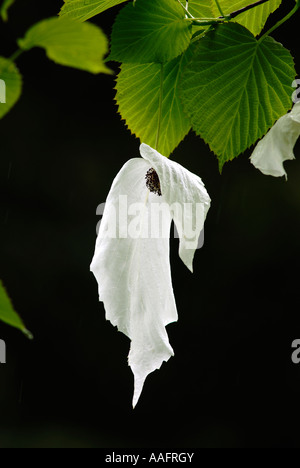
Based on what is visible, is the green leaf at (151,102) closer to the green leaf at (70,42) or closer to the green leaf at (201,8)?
the green leaf at (201,8)

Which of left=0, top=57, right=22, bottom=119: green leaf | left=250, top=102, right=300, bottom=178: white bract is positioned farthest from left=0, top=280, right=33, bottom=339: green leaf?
left=250, top=102, right=300, bottom=178: white bract

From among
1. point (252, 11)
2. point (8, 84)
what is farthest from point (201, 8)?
point (8, 84)

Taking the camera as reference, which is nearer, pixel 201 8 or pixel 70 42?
pixel 70 42

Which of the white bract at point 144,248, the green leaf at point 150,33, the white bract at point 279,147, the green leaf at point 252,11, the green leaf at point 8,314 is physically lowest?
the green leaf at point 8,314

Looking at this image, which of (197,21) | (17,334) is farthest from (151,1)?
(17,334)

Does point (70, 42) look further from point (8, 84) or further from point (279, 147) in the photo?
point (279, 147)

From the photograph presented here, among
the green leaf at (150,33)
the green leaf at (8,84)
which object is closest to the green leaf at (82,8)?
the green leaf at (150,33)
